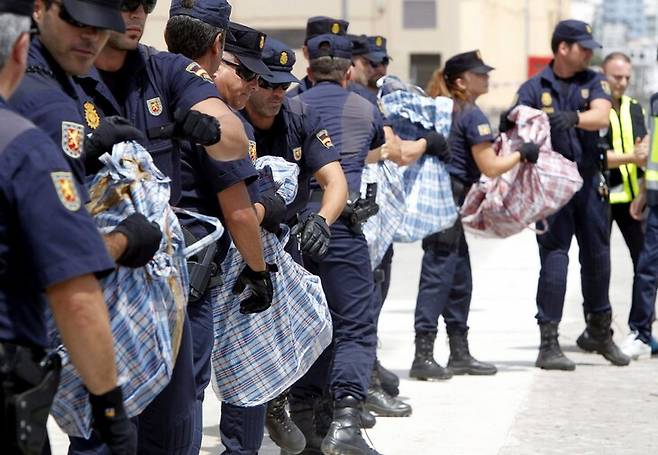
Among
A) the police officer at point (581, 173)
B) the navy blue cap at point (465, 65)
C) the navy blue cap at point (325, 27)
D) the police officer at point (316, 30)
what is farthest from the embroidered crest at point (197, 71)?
the police officer at point (581, 173)

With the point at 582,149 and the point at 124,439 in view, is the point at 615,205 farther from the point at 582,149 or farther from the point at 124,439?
the point at 124,439

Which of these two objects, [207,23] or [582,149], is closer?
[207,23]

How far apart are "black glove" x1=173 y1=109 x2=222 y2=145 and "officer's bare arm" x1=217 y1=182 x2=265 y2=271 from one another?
0.41 metres

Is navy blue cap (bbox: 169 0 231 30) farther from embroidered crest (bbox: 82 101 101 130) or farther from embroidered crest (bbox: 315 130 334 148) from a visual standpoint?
embroidered crest (bbox: 315 130 334 148)

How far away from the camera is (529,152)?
341 inches

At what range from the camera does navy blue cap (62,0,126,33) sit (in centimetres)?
362

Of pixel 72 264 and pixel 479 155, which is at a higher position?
pixel 72 264

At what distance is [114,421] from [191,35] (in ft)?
6.34

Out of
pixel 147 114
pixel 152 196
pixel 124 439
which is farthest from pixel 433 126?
pixel 124 439

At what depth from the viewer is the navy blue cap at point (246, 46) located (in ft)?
18.1

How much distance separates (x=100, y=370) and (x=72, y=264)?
316 mm

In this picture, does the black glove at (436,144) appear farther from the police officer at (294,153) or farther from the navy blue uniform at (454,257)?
the police officer at (294,153)

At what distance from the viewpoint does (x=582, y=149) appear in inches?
363

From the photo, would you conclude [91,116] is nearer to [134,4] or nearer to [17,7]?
[134,4]
